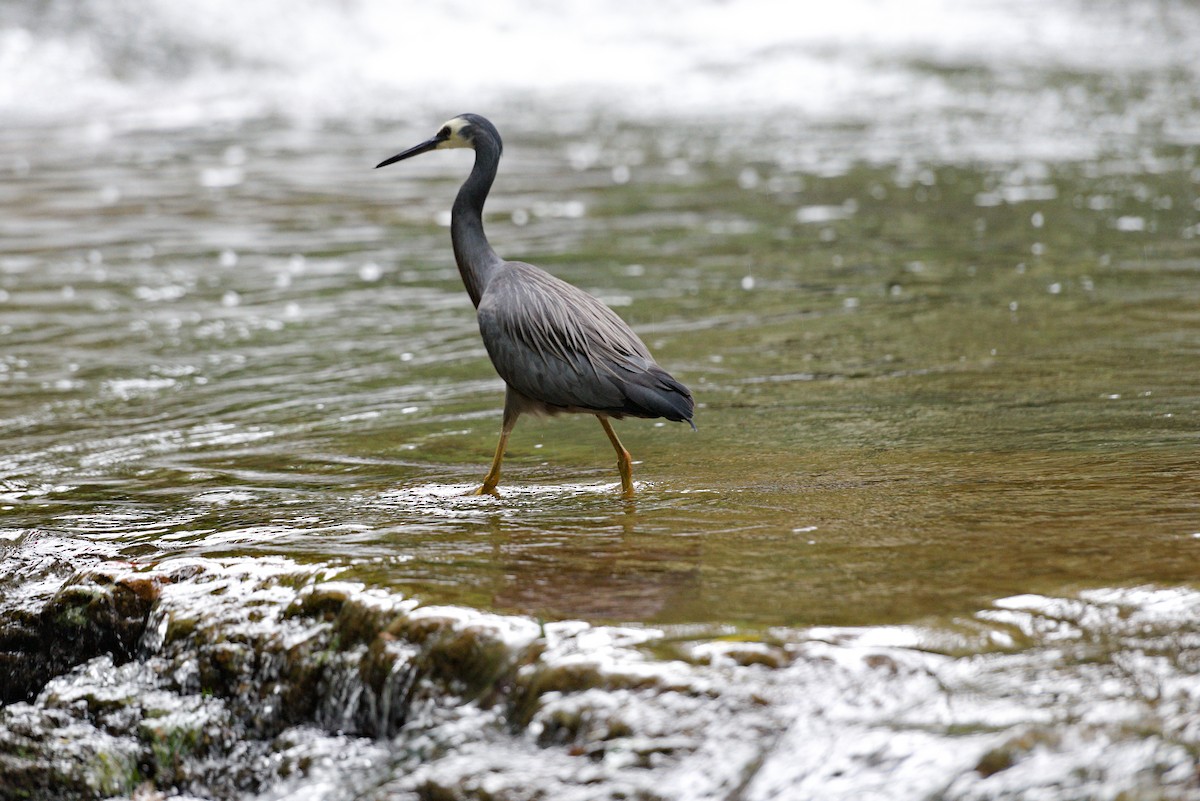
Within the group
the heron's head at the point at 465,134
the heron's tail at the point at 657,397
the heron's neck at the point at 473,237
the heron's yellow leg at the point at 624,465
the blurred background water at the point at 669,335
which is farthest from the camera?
the heron's head at the point at 465,134

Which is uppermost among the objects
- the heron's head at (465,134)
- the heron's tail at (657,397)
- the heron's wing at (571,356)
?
the heron's head at (465,134)

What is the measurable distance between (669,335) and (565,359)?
4.36 metres

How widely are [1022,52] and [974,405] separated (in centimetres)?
2270

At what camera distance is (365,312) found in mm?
11555

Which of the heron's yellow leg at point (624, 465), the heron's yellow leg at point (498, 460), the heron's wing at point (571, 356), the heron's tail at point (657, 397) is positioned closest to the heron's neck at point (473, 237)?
the heron's wing at point (571, 356)

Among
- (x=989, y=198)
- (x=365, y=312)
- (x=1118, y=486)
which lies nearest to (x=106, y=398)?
(x=365, y=312)

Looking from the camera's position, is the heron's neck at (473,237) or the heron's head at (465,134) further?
the heron's head at (465,134)

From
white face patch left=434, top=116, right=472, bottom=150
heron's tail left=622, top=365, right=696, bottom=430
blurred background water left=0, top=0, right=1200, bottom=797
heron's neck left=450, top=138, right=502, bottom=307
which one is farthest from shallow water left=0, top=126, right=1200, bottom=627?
white face patch left=434, top=116, right=472, bottom=150

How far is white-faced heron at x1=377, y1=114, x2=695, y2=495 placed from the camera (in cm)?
595

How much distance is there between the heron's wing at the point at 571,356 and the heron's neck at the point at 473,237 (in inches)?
12.9

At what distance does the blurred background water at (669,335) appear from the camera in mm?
5262

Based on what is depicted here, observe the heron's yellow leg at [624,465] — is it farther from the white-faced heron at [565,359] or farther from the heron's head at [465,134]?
the heron's head at [465,134]

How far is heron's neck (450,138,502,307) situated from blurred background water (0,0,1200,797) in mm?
960

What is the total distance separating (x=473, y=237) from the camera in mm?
6664
